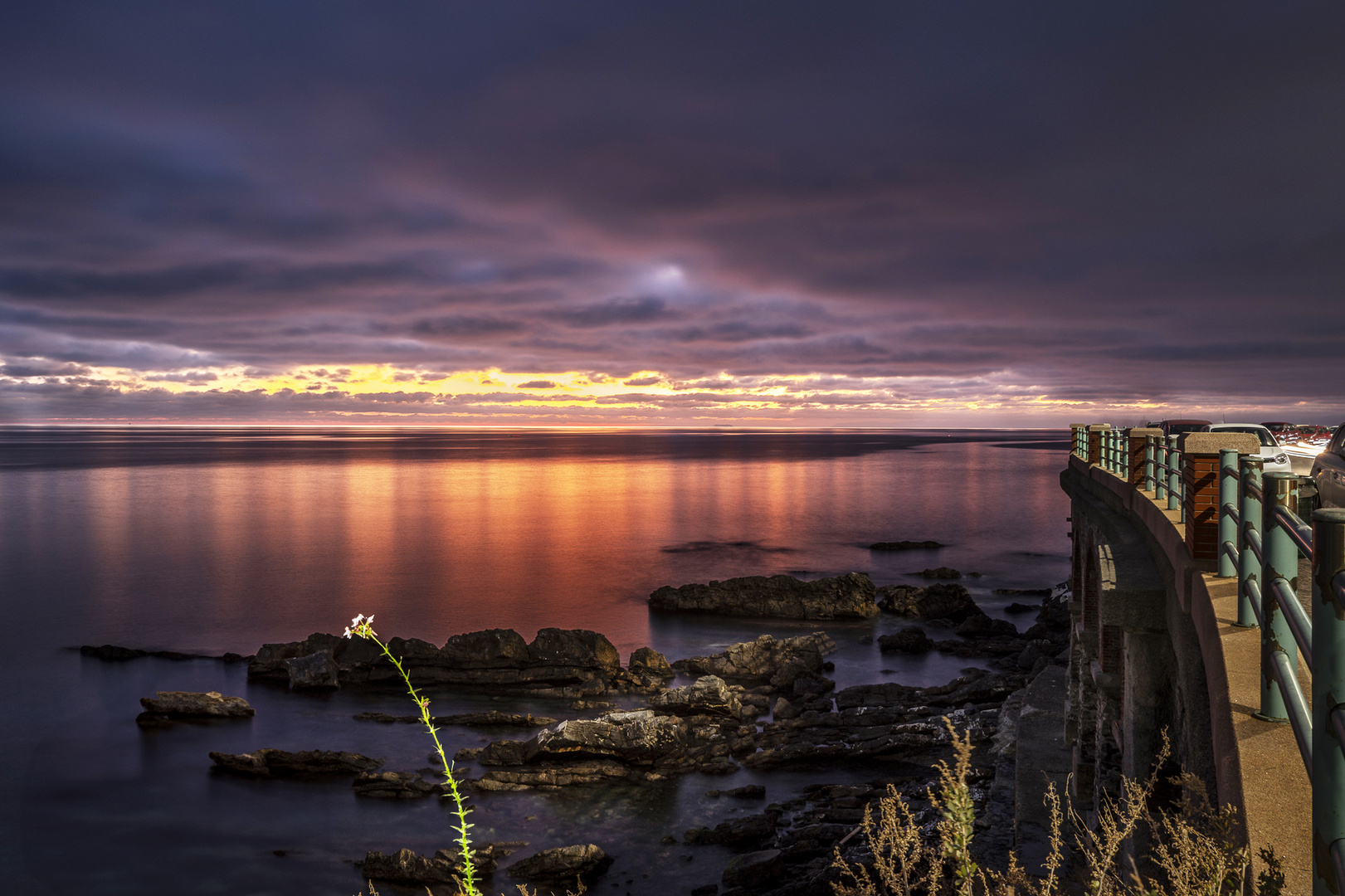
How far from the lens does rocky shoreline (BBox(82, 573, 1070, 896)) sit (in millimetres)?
14789

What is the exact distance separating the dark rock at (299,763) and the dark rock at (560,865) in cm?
656

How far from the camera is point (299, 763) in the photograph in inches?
761

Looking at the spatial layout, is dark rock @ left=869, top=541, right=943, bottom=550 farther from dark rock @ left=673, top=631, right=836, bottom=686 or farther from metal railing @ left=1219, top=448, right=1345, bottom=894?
metal railing @ left=1219, top=448, right=1345, bottom=894

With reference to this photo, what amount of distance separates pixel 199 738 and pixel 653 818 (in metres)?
13.9

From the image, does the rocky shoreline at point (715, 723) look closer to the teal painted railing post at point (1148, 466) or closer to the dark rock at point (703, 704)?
the dark rock at point (703, 704)

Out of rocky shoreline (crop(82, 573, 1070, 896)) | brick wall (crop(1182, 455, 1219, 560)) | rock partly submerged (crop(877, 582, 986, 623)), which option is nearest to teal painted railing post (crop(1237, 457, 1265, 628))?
brick wall (crop(1182, 455, 1219, 560))

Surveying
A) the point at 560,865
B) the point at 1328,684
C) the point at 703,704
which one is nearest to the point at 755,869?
the point at 560,865

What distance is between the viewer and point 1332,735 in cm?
244

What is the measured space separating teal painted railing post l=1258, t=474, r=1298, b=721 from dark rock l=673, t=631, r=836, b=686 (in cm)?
2096

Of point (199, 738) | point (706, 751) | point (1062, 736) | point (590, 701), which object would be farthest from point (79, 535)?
point (1062, 736)

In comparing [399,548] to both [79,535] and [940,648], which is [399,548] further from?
[940,648]

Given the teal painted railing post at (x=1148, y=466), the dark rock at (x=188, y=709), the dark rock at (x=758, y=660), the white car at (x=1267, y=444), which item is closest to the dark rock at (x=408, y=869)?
the dark rock at (x=188, y=709)

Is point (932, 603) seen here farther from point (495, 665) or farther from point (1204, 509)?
point (1204, 509)

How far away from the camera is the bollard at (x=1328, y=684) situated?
240cm
